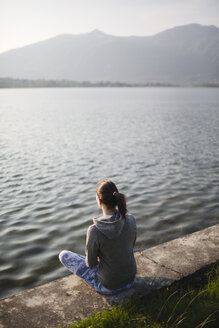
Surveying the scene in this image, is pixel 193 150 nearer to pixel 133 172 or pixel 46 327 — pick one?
pixel 133 172

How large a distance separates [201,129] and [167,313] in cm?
2432

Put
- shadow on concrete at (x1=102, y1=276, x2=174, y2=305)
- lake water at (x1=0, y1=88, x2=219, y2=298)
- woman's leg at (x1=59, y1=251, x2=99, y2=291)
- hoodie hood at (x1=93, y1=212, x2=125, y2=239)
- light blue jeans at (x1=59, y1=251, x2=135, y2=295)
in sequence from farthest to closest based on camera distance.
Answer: lake water at (x1=0, y1=88, x2=219, y2=298) < woman's leg at (x1=59, y1=251, x2=99, y2=291) < light blue jeans at (x1=59, y1=251, x2=135, y2=295) < shadow on concrete at (x1=102, y1=276, x2=174, y2=305) < hoodie hood at (x1=93, y1=212, x2=125, y2=239)

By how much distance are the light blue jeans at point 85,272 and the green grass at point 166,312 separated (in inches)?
12.3

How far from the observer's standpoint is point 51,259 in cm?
646

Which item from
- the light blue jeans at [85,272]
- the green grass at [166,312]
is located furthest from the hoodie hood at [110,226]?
the green grass at [166,312]

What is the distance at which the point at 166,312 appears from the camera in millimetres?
3791

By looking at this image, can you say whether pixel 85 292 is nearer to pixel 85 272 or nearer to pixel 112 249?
pixel 85 272

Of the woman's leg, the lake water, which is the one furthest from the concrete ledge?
the lake water

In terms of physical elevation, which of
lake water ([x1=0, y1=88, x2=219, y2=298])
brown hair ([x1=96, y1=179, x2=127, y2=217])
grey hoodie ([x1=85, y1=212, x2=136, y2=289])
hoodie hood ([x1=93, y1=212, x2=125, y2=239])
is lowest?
lake water ([x1=0, y1=88, x2=219, y2=298])

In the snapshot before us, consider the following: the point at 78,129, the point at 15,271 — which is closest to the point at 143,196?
the point at 15,271

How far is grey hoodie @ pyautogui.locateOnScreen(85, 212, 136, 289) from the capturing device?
3866 millimetres

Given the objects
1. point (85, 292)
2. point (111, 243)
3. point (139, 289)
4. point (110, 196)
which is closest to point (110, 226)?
point (111, 243)

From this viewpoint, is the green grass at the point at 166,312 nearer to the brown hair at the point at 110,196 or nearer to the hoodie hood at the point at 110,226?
the hoodie hood at the point at 110,226

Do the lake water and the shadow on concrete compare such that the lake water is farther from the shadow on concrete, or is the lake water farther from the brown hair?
the brown hair
